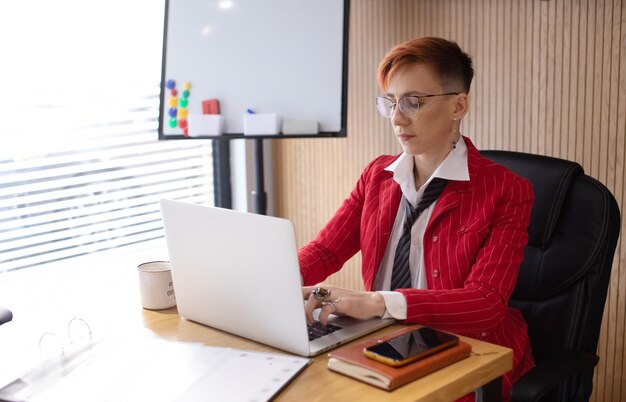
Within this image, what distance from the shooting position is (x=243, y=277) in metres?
1.54

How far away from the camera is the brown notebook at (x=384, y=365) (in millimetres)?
1293

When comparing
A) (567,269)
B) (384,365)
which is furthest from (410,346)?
(567,269)

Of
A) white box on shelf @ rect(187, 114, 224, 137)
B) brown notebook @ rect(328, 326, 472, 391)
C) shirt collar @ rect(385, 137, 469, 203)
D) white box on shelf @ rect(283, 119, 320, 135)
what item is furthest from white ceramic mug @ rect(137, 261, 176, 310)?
white box on shelf @ rect(187, 114, 224, 137)

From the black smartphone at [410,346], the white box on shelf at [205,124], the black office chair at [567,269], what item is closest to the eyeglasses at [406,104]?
the black office chair at [567,269]

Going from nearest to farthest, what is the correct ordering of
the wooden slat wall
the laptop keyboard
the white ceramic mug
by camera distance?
the laptop keyboard
the white ceramic mug
the wooden slat wall

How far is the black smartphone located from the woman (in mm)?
179

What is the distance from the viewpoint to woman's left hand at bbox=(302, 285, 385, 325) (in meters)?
1.58

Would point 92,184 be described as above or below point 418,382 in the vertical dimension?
above

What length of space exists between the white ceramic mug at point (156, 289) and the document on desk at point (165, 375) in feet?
0.83

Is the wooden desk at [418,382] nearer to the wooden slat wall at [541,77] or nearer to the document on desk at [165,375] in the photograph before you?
the document on desk at [165,375]

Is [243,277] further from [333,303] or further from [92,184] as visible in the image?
[92,184]

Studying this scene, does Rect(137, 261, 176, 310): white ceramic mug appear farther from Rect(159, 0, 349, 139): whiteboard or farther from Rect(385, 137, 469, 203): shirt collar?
Rect(159, 0, 349, 139): whiteboard

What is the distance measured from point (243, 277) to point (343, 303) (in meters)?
0.22

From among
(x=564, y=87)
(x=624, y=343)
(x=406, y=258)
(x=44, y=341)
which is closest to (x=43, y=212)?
(x=44, y=341)
